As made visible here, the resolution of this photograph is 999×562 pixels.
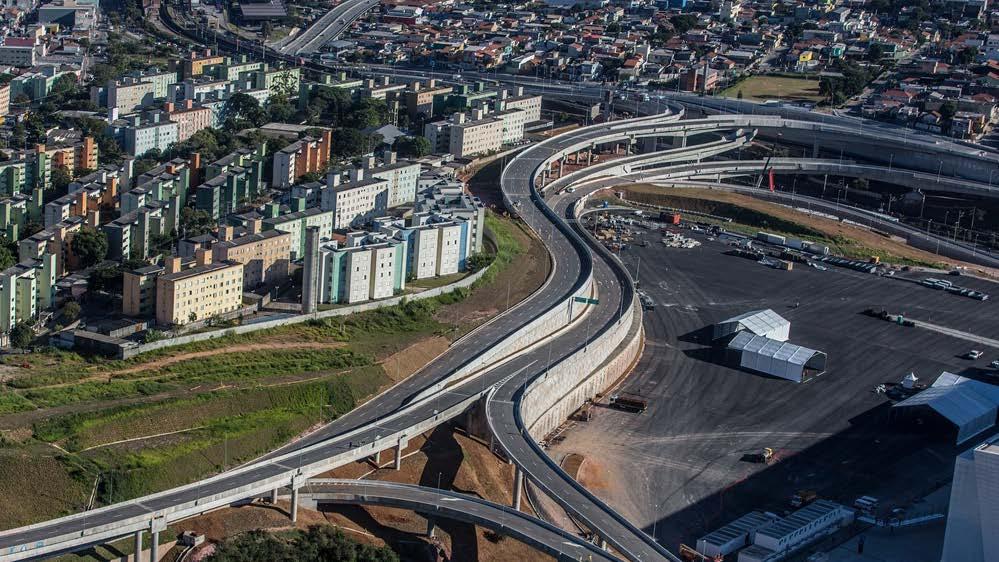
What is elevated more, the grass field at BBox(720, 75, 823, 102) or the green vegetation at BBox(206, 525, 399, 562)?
the grass field at BBox(720, 75, 823, 102)

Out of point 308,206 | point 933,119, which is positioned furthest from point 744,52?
point 308,206

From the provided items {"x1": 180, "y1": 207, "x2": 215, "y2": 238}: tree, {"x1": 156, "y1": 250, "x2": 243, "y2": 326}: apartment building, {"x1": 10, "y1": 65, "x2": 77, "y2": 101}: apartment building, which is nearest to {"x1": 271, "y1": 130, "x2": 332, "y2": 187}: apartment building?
{"x1": 180, "y1": 207, "x2": 215, "y2": 238}: tree

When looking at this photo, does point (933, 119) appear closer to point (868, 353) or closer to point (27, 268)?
point (868, 353)

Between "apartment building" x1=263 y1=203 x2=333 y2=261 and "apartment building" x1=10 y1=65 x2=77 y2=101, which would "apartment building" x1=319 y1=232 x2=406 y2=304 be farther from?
"apartment building" x1=10 y1=65 x2=77 y2=101

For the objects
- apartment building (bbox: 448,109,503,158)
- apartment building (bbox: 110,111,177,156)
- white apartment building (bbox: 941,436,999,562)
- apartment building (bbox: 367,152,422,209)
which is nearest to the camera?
white apartment building (bbox: 941,436,999,562)

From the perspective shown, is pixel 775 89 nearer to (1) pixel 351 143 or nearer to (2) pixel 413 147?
(2) pixel 413 147

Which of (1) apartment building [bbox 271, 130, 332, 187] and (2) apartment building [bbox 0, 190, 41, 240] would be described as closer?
(2) apartment building [bbox 0, 190, 41, 240]
